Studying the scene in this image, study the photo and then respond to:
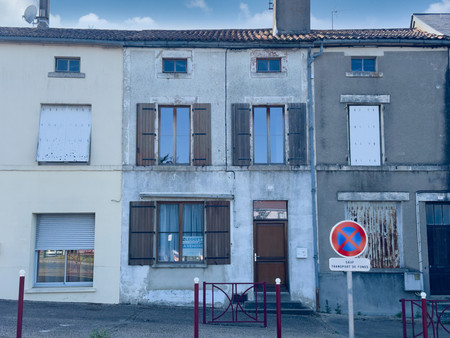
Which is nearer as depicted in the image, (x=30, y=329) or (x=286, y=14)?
(x=30, y=329)

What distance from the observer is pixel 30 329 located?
826 centimetres

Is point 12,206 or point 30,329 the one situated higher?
point 12,206

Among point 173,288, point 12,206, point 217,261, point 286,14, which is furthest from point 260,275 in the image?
point 286,14

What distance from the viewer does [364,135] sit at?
1173 centimetres

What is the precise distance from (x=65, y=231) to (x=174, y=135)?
378cm

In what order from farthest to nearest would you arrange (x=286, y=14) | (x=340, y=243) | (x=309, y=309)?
(x=286, y=14) < (x=309, y=309) < (x=340, y=243)

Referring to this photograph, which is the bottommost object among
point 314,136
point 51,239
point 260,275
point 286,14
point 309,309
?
point 309,309

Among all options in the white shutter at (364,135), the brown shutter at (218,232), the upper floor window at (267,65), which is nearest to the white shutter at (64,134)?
the brown shutter at (218,232)

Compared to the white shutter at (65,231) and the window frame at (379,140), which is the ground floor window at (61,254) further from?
the window frame at (379,140)

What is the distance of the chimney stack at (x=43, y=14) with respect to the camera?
13773mm

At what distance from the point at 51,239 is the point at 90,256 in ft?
3.63

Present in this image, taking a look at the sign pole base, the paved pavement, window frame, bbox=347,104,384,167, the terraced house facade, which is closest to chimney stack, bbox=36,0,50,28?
the terraced house facade

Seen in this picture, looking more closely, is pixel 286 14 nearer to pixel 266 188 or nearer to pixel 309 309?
pixel 266 188

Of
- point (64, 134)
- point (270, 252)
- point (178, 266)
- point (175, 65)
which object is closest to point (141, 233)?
point (178, 266)
